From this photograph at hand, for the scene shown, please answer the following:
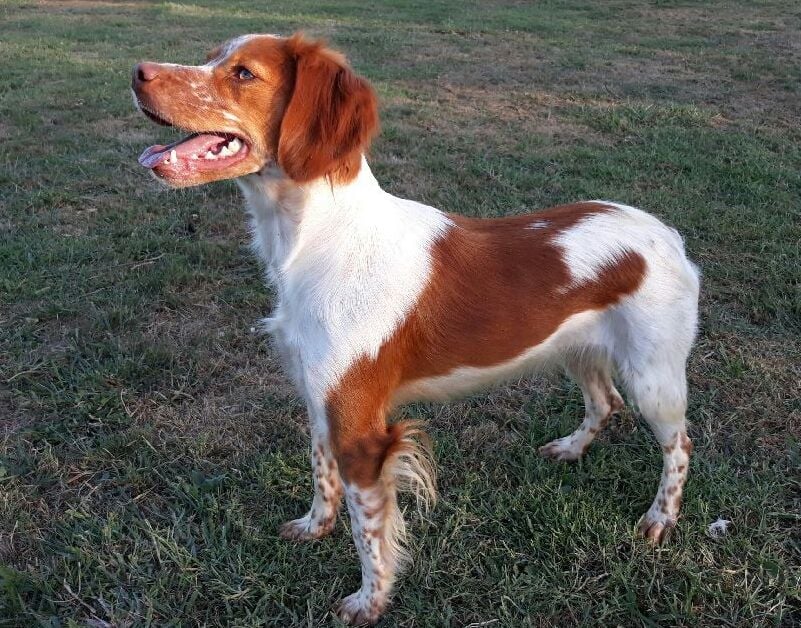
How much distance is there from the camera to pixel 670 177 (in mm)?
6020

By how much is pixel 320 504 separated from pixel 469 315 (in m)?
1.03

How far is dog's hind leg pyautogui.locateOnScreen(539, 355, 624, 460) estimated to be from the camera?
121 inches

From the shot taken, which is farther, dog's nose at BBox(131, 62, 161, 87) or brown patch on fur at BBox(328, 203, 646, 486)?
brown patch on fur at BBox(328, 203, 646, 486)

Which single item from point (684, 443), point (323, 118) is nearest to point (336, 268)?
point (323, 118)

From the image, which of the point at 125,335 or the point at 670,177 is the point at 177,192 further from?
the point at 670,177

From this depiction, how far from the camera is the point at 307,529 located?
2771 millimetres

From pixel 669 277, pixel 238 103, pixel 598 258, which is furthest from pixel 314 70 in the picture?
pixel 669 277

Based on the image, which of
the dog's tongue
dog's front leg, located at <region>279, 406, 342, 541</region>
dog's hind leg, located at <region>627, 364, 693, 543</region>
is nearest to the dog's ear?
the dog's tongue

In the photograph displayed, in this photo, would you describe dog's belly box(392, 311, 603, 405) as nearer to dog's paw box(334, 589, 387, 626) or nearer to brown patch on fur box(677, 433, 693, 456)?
brown patch on fur box(677, 433, 693, 456)

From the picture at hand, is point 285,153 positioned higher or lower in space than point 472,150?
higher

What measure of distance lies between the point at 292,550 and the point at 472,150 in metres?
4.86

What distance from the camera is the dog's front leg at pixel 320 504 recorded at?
273 centimetres

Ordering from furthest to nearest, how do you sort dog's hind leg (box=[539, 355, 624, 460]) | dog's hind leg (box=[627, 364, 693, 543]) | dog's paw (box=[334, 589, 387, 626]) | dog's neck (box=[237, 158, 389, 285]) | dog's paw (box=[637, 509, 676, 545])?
dog's hind leg (box=[539, 355, 624, 460]) < dog's paw (box=[637, 509, 676, 545]) < dog's hind leg (box=[627, 364, 693, 543]) < dog's paw (box=[334, 589, 387, 626]) < dog's neck (box=[237, 158, 389, 285])

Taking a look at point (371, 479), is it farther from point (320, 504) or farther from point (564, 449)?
point (564, 449)
